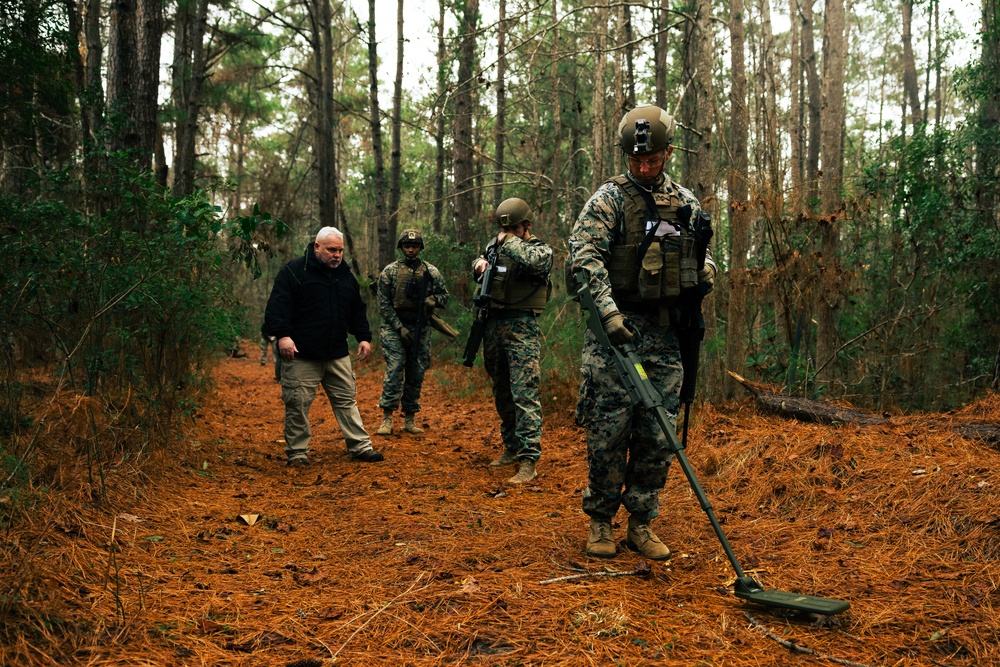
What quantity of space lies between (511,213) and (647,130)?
247 cm

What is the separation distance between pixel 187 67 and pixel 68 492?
14994 mm

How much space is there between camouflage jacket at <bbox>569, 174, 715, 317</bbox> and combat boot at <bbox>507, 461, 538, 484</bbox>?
2647 millimetres

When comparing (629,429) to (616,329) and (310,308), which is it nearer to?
(616,329)

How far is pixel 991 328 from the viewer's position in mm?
9102

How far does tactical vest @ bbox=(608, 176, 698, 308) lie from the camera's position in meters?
3.87

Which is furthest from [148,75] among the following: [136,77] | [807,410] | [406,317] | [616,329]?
[807,410]

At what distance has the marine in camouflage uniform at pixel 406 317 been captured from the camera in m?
8.16

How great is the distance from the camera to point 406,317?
8320 millimetres

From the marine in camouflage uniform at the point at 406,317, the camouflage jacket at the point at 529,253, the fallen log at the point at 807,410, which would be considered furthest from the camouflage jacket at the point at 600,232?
the marine in camouflage uniform at the point at 406,317

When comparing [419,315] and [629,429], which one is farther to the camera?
[419,315]

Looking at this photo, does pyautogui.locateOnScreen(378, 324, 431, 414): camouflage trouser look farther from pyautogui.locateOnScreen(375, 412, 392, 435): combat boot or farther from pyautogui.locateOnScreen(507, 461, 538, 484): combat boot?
pyautogui.locateOnScreen(507, 461, 538, 484): combat boot

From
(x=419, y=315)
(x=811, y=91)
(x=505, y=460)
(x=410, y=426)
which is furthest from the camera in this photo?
(x=811, y=91)

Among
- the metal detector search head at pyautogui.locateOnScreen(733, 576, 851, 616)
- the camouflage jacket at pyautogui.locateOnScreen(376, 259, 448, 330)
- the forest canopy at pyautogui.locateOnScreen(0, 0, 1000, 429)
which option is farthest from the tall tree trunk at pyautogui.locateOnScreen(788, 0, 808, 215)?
the metal detector search head at pyautogui.locateOnScreen(733, 576, 851, 616)

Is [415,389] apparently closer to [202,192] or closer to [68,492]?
[202,192]
